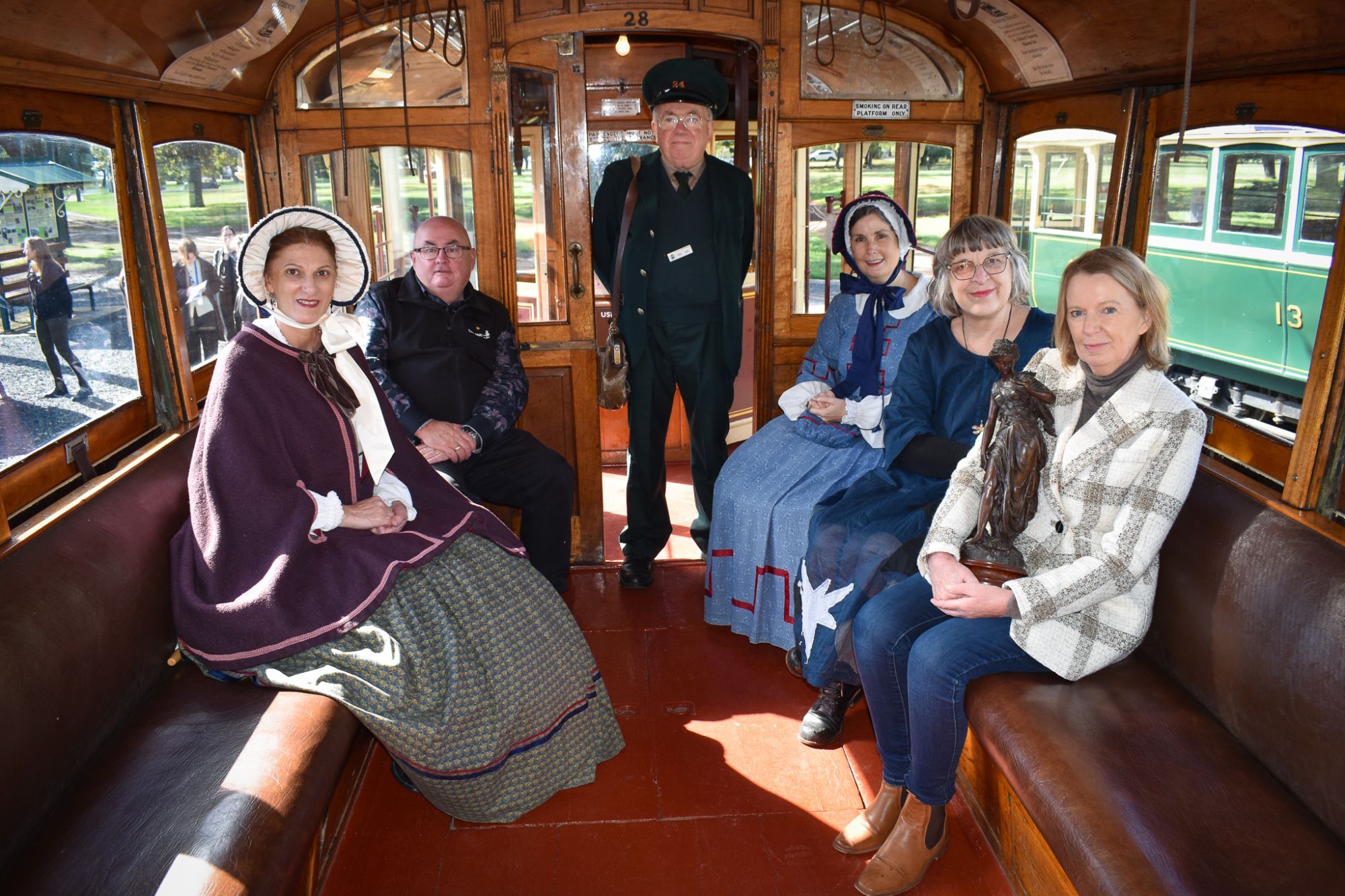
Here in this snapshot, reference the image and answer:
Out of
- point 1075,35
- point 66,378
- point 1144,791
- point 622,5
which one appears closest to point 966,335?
point 1075,35

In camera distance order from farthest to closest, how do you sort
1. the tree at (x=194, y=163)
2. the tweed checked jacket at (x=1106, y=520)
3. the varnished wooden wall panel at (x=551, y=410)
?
the varnished wooden wall panel at (x=551, y=410), the tree at (x=194, y=163), the tweed checked jacket at (x=1106, y=520)

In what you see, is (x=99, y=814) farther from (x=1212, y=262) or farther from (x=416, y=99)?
(x=1212, y=262)

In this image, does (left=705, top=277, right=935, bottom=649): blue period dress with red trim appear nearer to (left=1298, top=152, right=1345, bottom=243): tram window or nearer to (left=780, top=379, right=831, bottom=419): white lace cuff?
(left=780, top=379, right=831, bottom=419): white lace cuff

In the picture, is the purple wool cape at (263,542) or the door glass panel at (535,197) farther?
the door glass panel at (535,197)

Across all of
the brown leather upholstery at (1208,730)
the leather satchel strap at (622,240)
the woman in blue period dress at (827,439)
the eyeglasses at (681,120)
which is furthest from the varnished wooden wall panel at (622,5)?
the brown leather upholstery at (1208,730)

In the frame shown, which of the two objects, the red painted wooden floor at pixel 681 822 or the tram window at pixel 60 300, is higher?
the tram window at pixel 60 300

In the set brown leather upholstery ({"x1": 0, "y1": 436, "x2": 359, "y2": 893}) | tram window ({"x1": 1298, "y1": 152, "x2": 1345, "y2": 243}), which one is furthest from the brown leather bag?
tram window ({"x1": 1298, "y1": 152, "x2": 1345, "y2": 243})

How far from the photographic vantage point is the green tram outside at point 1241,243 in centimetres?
271

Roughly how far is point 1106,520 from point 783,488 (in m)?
1.41

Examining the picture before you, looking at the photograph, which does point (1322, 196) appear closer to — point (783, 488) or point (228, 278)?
point (783, 488)

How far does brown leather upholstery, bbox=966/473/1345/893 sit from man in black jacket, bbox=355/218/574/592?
2.13m

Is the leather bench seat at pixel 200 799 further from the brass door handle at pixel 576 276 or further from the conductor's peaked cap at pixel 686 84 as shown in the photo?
the conductor's peaked cap at pixel 686 84

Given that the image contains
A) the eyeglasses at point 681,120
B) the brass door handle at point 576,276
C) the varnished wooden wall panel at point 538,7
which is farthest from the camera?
the brass door handle at point 576,276

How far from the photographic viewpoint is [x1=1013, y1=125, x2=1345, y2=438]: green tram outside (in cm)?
271
